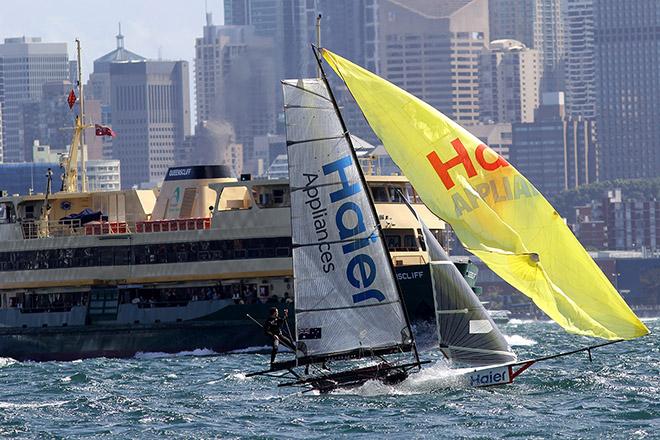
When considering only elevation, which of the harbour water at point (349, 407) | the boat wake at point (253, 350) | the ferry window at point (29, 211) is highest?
the ferry window at point (29, 211)

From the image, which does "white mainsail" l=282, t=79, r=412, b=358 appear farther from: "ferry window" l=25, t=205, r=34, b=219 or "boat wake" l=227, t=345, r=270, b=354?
"ferry window" l=25, t=205, r=34, b=219

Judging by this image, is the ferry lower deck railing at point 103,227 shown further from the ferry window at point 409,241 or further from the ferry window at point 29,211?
the ferry window at point 409,241

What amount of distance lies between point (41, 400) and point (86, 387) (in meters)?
3.14

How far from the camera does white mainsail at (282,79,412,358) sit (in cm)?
3638

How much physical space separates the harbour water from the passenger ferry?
12055 millimetres

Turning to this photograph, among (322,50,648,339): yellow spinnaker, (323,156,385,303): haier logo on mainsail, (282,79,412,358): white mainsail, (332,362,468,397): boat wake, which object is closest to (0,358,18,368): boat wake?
(332,362,468,397): boat wake

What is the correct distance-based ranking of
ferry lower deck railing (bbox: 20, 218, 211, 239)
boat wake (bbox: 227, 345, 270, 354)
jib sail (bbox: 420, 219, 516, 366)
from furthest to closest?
ferry lower deck railing (bbox: 20, 218, 211, 239)
boat wake (bbox: 227, 345, 270, 354)
jib sail (bbox: 420, 219, 516, 366)

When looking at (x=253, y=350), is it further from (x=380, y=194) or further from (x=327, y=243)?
(x=327, y=243)

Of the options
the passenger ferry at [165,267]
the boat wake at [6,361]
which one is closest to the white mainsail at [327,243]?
the passenger ferry at [165,267]

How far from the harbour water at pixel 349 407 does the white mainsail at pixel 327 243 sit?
1157mm

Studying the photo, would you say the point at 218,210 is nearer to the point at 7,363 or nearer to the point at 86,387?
the point at 7,363

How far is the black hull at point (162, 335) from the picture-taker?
56062 mm

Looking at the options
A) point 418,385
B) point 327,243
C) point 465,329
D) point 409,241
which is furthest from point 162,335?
point 327,243

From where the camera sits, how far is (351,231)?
36594 mm
